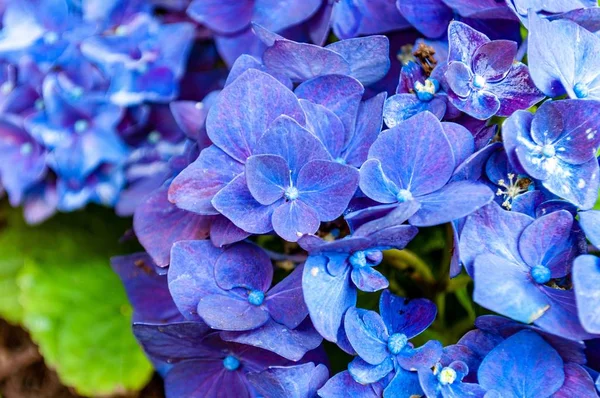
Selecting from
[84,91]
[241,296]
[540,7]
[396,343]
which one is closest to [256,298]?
[241,296]

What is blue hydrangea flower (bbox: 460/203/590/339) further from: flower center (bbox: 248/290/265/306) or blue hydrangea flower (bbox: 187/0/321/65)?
blue hydrangea flower (bbox: 187/0/321/65)

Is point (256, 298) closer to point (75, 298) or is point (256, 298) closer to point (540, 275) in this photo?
point (540, 275)

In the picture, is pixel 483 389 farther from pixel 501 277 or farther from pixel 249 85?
pixel 249 85

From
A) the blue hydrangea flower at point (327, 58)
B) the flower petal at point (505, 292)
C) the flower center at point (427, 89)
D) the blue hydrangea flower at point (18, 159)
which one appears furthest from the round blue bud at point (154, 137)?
the flower petal at point (505, 292)

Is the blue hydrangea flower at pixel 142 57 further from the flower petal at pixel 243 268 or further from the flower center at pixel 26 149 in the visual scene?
the flower petal at pixel 243 268

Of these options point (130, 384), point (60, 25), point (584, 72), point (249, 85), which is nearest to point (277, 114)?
point (249, 85)

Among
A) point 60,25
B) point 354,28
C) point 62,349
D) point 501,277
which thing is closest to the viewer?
point 501,277
